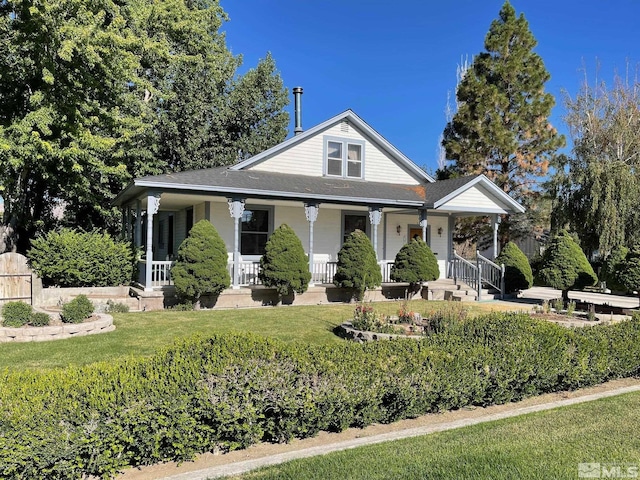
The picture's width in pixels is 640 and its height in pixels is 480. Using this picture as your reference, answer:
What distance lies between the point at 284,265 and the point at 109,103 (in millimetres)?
11788

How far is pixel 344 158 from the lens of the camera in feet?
58.2

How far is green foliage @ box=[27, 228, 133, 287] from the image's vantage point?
41.9ft

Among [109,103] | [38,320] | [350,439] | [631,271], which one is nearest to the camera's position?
[350,439]

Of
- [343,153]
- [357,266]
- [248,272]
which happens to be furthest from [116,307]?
[343,153]

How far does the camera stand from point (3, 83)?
648 inches

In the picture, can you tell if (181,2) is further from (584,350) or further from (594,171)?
(584,350)

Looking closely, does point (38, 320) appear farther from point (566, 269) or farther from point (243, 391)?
point (566, 269)

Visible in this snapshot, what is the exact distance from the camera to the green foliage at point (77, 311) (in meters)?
8.83

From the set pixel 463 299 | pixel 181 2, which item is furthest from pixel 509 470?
pixel 181 2

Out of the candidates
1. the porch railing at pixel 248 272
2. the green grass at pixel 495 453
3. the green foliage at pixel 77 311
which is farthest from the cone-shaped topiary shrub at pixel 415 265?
the green grass at pixel 495 453

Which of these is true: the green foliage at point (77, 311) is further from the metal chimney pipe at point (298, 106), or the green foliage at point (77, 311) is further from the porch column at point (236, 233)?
the metal chimney pipe at point (298, 106)

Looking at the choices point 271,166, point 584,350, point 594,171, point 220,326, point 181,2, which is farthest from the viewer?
point 181,2

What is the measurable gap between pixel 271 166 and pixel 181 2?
1312cm

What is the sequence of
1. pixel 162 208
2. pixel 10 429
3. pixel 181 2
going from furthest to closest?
pixel 181 2
pixel 162 208
pixel 10 429
